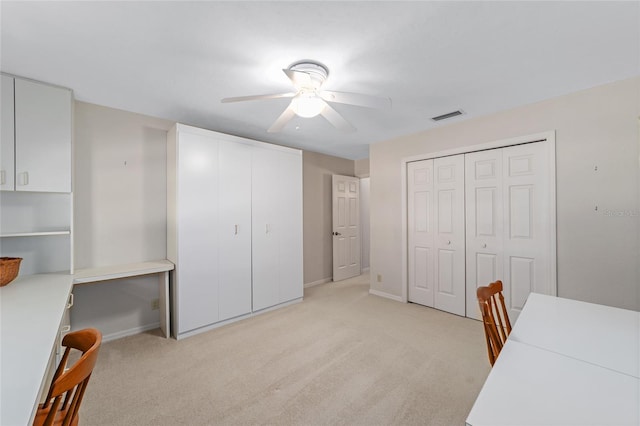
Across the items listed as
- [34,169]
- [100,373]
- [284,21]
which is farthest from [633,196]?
[34,169]

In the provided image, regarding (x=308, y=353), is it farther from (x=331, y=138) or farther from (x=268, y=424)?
(x=331, y=138)

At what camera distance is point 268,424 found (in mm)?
1677

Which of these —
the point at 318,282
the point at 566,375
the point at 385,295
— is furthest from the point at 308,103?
the point at 318,282

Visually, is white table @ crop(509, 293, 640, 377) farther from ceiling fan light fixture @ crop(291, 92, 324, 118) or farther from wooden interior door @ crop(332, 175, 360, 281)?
wooden interior door @ crop(332, 175, 360, 281)

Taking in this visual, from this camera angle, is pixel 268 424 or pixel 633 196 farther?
pixel 633 196

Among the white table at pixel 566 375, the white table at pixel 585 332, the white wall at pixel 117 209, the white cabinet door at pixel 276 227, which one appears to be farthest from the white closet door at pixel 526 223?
the white wall at pixel 117 209

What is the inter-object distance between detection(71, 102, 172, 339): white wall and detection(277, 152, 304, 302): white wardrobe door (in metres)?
1.42

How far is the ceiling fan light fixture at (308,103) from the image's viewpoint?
1938 millimetres

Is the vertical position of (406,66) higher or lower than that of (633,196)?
higher

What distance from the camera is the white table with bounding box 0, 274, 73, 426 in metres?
0.79

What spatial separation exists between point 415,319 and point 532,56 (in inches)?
110

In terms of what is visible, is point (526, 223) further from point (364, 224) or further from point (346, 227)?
point (364, 224)

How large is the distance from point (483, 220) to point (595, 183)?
3.27 feet

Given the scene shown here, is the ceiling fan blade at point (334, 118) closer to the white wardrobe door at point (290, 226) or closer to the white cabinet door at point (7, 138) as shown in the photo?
the white wardrobe door at point (290, 226)
